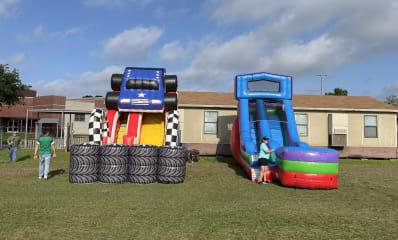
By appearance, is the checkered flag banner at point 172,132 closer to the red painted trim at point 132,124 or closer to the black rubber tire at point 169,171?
the red painted trim at point 132,124

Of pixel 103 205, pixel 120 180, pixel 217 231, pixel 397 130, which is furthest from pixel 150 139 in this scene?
pixel 397 130

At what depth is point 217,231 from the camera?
6.41 meters

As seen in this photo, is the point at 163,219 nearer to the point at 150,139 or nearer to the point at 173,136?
the point at 173,136

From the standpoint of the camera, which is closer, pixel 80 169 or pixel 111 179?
pixel 80 169

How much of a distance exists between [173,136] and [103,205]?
5426 millimetres

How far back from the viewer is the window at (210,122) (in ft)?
77.0

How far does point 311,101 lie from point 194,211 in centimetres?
1881

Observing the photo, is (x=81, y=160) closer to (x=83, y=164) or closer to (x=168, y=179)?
(x=83, y=164)

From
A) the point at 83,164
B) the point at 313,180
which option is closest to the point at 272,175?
the point at 313,180

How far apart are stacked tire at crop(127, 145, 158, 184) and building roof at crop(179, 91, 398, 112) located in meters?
11.6

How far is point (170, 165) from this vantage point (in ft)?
38.7

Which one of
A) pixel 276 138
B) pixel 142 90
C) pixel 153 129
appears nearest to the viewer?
pixel 142 90

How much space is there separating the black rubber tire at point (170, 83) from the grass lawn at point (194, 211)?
449 cm

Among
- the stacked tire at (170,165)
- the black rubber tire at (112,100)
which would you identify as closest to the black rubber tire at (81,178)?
the stacked tire at (170,165)
